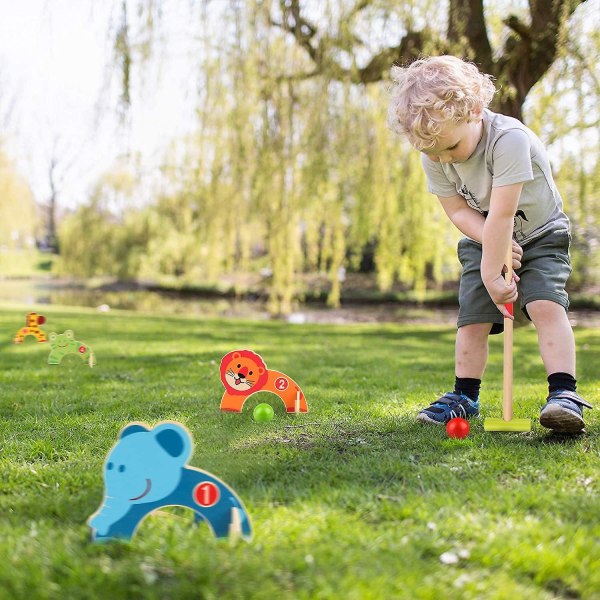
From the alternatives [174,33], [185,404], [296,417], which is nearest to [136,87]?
[174,33]

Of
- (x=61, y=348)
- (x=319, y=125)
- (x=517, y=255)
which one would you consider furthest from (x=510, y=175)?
(x=319, y=125)

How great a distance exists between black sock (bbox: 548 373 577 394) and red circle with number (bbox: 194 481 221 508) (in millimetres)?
1652

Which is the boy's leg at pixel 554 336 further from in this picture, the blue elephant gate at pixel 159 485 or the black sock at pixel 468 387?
the blue elephant gate at pixel 159 485

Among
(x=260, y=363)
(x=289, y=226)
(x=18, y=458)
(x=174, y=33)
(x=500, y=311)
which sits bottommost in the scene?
(x=18, y=458)

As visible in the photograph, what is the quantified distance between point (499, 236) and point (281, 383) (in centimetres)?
126

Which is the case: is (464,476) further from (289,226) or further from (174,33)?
(289,226)

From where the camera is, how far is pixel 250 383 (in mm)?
3367

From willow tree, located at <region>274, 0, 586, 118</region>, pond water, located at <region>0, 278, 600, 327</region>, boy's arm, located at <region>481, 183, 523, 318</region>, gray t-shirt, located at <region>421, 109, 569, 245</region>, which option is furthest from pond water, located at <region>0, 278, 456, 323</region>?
boy's arm, located at <region>481, 183, 523, 318</region>

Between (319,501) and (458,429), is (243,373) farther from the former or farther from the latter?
(319,501)

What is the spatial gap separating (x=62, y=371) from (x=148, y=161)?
886cm

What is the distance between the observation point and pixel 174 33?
6.20 metres

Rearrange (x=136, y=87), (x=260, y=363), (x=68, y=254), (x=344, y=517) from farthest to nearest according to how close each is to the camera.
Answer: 1. (x=68, y=254)
2. (x=136, y=87)
3. (x=260, y=363)
4. (x=344, y=517)

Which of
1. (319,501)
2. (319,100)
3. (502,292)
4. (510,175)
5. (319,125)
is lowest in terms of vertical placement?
(319,501)

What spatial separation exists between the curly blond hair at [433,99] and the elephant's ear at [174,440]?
1.52 metres
